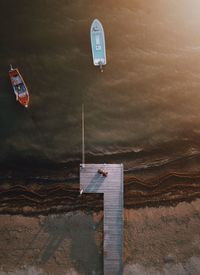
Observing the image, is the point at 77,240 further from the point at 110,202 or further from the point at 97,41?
the point at 97,41

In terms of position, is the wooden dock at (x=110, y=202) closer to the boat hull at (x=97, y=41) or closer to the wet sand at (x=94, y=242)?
the wet sand at (x=94, y=242)

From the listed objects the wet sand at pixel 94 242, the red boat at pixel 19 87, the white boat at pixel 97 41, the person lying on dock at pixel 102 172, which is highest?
the white boat at pixel 97 41

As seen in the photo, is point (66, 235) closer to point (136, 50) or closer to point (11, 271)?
point (11, 271)

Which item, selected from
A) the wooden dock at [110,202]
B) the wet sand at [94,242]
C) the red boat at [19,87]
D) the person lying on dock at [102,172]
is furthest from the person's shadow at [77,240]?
the red boat at [19,87]

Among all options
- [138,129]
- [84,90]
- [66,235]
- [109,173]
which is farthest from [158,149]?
[66,235]

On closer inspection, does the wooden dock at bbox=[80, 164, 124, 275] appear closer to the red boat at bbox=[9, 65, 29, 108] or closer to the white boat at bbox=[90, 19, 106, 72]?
the red boat at bbox=[9, 65, 29, 108]

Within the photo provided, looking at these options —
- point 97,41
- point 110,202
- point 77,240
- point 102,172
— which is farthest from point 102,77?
point 77,240
